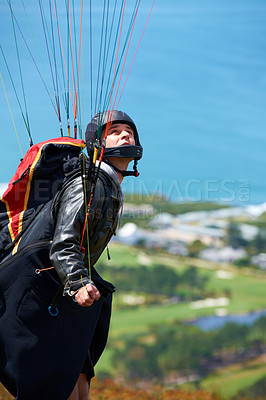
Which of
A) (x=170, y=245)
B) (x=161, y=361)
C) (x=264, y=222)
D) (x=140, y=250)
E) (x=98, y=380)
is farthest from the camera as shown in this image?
(x=264, y=222)

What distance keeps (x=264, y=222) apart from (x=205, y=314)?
535 inches

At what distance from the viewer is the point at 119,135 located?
403 centimetres

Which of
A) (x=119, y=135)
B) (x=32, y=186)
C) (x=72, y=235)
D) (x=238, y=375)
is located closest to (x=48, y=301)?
(x=72, y=235)

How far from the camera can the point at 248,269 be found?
35688 mm

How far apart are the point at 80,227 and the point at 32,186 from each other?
49cm

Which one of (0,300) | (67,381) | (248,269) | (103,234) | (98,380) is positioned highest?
(103,234)

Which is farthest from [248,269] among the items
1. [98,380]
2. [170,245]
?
[98,380]

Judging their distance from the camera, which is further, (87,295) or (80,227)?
(80,227)

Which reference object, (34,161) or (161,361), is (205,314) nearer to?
(161,361)

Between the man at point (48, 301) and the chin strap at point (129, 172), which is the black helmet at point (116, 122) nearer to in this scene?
the chin strap at point (129, 172)

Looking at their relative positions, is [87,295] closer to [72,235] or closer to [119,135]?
[72,235]

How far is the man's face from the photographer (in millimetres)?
3998

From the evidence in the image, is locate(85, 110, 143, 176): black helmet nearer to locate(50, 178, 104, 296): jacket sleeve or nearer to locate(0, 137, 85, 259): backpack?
locate(0, 137, 85, 259): backpack

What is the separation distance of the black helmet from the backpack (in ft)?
0.62
